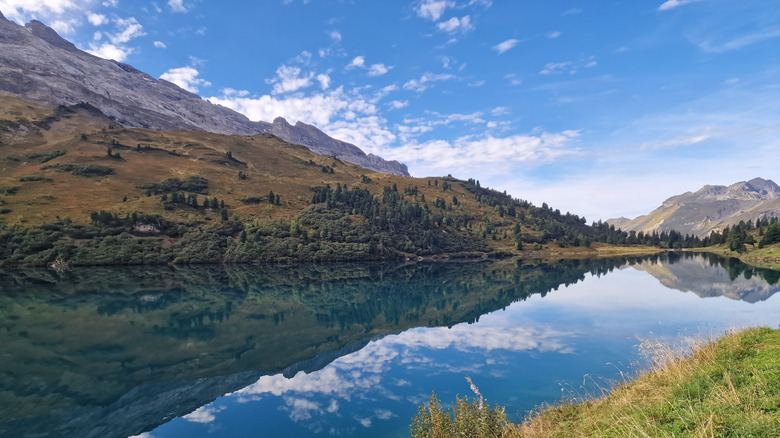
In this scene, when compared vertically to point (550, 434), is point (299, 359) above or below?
below

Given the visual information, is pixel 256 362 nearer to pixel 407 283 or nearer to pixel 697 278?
A: pixel 407 283

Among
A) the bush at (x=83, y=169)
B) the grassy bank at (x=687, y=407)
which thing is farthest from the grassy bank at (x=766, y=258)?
the bush at (x=83, y=169)

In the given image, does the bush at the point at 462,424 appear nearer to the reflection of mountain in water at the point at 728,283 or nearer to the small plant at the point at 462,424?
the small plant at the point at 462,424

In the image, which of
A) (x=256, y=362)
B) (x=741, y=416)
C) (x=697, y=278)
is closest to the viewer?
(x=741, y=416)

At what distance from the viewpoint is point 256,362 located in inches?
1292

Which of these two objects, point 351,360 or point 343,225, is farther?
point 343,225

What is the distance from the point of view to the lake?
885 inches

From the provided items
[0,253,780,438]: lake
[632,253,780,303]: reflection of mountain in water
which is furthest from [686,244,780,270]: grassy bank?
[0,253,780,438]: lake

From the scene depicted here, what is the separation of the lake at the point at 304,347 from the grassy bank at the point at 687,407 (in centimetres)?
545

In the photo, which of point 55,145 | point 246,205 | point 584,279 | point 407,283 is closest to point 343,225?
point 246,205

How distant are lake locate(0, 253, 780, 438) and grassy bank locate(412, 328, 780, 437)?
545 cm

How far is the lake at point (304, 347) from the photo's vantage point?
22.5m

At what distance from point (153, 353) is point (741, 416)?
4178 cm

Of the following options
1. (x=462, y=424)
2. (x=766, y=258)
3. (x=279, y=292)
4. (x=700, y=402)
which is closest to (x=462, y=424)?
(x=462, y=424)
